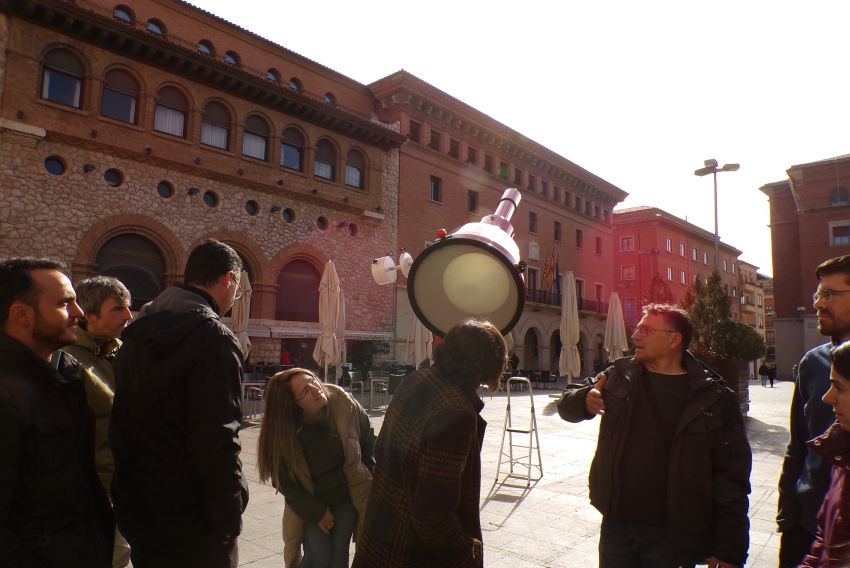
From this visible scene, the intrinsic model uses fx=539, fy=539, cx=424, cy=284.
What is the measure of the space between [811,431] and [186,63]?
18.8 meters

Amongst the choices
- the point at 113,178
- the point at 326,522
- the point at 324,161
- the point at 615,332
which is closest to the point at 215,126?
the point at 113,178

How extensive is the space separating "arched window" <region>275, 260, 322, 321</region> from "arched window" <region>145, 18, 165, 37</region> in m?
8.73

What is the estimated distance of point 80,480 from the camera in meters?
1.97

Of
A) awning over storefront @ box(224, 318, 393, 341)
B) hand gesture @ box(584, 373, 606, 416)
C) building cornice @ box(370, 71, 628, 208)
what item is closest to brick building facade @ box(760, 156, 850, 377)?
building cornice @ box(370, 71, 628, 208)

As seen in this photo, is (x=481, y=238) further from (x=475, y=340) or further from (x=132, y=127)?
(x=132, y=127)

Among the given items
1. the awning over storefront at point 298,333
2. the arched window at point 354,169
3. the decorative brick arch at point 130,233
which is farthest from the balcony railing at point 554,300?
the decorative brick arch at point 130,233

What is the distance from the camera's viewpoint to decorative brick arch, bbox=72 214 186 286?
14.8 meters

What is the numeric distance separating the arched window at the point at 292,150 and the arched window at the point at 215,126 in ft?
6.90

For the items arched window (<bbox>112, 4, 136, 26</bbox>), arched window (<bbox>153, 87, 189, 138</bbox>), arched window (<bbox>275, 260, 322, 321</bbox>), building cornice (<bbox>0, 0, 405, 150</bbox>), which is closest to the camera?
building cornice (<bbox>0, 0, 405, 150</bbox>)

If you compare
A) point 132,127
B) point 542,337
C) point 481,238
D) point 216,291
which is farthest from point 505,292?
point 542,337

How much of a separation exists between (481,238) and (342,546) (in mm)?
2333

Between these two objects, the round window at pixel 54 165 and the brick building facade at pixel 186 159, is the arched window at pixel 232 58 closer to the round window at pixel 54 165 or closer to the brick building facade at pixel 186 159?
the brick building facade at pixel 186 159

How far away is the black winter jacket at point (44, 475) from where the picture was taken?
1715 millimetres

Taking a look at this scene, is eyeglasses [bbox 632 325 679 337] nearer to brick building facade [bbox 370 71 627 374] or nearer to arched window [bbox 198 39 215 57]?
brick building facade [bbox 370 71 627 374]
